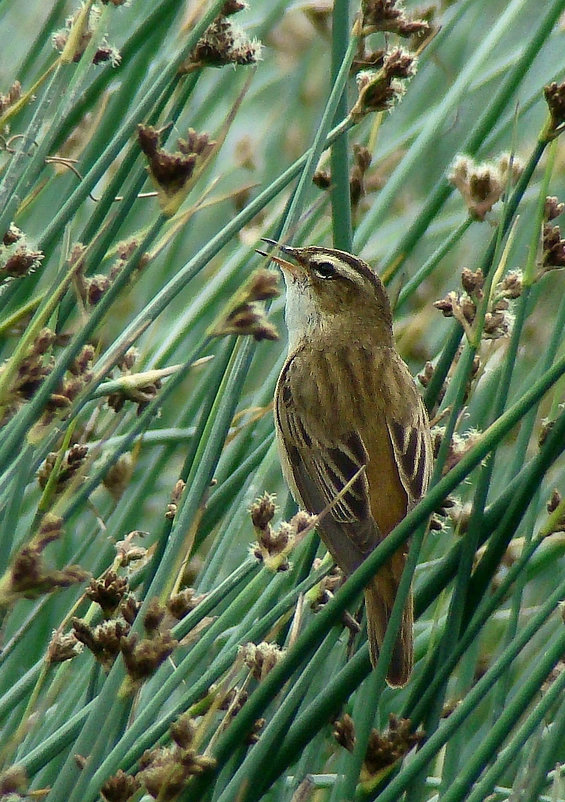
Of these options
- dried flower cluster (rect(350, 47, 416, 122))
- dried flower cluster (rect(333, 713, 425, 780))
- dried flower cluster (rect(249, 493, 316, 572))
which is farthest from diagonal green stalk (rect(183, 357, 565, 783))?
dried flower cluster (rect(350, 47, 416, 122))

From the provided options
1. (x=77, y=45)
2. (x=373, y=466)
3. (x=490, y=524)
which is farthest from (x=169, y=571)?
(x=373, y=466)

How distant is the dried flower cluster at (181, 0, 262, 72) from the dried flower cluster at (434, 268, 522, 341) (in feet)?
1.84

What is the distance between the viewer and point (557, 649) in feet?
5.74

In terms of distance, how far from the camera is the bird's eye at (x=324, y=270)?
3317 millimetres

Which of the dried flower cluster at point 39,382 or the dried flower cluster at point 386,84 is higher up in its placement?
the dried flower cluster at point 386,84

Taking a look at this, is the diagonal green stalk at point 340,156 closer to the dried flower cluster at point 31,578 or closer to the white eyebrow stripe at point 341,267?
the white eyebrow stripe at point 341,267

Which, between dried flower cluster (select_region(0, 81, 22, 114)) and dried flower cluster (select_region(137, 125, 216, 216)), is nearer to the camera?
dried flower cluster (select_region(137, 125, 216, 216))

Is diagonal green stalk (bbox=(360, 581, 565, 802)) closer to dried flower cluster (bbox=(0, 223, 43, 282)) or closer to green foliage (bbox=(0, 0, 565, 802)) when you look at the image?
green foliage (bbox=(0, 0, 565, 802))

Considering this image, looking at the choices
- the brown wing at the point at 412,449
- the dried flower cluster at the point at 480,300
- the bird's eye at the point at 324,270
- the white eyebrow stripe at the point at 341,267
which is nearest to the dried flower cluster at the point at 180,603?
the dried flower cluster at the point at 480,300

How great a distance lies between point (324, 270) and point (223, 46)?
1470 mm

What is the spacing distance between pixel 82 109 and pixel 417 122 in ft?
4.25

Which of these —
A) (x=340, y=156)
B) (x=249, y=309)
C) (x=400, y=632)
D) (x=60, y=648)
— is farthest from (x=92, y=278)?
(x=400, y=632)

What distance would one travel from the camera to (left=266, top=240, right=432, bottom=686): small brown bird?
8.52 ft

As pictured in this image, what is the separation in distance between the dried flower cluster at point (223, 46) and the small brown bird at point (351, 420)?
732 millimetres
